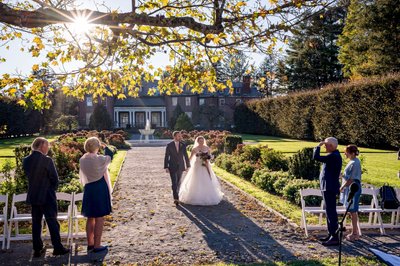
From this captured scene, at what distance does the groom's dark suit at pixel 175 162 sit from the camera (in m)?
10.6

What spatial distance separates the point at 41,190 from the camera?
637 cm

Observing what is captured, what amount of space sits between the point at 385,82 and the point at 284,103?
53.1ft

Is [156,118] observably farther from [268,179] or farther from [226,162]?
[268,179]

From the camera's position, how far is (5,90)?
6.66 m

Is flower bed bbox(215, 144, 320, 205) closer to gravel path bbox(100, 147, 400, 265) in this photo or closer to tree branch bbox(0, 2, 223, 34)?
gravel path bbox(100, 147, 400, 265)

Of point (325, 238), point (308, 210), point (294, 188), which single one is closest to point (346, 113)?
point (294, 188)

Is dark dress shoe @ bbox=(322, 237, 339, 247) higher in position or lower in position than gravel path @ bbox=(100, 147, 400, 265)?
higher

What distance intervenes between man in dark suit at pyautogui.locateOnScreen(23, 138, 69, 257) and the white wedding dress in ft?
14.8

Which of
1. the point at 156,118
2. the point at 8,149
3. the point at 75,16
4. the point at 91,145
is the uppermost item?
the point at 75,16

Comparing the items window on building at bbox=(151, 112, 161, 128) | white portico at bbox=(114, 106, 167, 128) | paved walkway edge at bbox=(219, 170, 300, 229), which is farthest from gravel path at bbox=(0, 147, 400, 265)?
window on building at bbox=(151, 112, 161, 128)

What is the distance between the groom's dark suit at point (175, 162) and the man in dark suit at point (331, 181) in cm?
443

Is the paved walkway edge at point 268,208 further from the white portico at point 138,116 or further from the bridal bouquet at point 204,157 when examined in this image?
the white portico at point 138,116

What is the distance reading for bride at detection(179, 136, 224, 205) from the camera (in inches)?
414

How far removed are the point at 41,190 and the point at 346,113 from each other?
87.9ft
